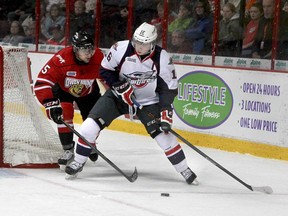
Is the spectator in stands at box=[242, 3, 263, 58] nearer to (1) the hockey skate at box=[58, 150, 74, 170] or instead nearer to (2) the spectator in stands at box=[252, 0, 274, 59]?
(2) the spectator in stands at box=[252, 0, 274, 59]

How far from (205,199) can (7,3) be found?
6.47m

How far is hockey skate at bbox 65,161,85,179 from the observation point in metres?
5.68

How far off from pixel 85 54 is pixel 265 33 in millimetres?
1960

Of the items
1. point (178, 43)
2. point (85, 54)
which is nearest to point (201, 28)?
point (178, 43)

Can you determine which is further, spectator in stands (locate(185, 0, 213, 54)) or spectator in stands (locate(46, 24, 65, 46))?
spectator in stands (locate(46, 24, 65, 46))

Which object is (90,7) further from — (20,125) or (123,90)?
(123,90)

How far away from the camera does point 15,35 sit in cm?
1073

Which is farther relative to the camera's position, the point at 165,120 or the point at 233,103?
the point at 233,103

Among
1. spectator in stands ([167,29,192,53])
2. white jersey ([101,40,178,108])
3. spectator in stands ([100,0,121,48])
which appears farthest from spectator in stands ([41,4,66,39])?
white jersey ([101,40,178,108])

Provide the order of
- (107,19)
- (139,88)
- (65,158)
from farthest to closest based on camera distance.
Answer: (107,19), (65,158), (139,88)

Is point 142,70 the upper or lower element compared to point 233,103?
upper

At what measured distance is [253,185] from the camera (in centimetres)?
582

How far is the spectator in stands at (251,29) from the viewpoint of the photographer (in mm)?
7367

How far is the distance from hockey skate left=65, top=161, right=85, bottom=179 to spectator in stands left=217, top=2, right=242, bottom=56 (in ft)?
7.88
